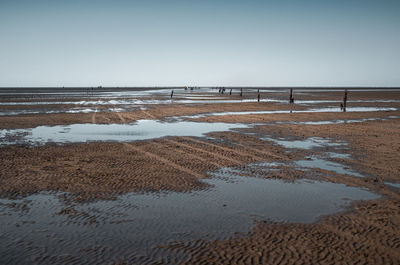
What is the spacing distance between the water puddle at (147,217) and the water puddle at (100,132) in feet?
31.9

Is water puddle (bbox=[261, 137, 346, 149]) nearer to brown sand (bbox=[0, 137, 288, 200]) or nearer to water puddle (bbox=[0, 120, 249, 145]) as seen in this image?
brown sand (bbox=[0, 137, 288, 200])

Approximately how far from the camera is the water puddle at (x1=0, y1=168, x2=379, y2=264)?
6.02 m

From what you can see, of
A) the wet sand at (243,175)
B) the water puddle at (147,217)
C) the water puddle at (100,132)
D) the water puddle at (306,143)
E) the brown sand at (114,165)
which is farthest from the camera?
the water puddle at (100,132)

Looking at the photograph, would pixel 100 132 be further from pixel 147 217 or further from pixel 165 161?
pixel 147 217

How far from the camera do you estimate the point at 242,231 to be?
682 centimetres

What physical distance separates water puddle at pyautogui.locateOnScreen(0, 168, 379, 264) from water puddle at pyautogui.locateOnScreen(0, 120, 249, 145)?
973 cm

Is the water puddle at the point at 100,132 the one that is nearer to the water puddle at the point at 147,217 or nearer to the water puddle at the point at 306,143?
the water puddle at the point at 306,143

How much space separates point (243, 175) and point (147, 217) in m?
4.49

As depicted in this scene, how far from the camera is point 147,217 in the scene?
7590mm

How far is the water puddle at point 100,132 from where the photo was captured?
1802 cm

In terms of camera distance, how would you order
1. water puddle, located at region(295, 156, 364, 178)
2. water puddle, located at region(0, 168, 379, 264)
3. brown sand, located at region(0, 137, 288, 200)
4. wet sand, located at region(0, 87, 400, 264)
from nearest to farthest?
wet sand, located at region(0, 87, 400, 264) → water puddle, located at region(0, 168, 379, 264) → brown sand, located at region(0, 137, 288, 200) → water puddle, located at region(295, 156, 364, 178)

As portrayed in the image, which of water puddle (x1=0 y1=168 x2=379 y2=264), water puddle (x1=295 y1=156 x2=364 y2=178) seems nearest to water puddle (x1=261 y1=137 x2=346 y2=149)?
water puddle (x1=295 y1=156 x2=364 y2=178)

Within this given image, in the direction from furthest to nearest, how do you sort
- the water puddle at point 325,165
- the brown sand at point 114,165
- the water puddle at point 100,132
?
the water puddle at point 100,132
the water puddle at point 325,165
the brown sand at point 114,165

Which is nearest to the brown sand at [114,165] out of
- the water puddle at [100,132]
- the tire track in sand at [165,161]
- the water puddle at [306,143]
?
the tire track in sand at [165,161]
